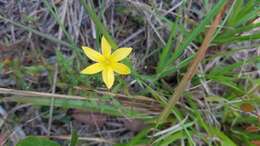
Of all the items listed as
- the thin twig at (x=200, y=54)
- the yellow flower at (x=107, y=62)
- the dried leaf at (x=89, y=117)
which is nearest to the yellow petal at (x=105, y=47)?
the yellow flower at (x=107, y=62)

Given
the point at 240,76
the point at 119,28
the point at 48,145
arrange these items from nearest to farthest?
the point at 48,145 < the point at 240,76 < the point at 119,28

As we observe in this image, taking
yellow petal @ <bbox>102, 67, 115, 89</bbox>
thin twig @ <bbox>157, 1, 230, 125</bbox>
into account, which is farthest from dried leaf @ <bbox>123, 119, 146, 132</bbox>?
thin twig @ <bbox>157, 1, 230, 125</bbox>

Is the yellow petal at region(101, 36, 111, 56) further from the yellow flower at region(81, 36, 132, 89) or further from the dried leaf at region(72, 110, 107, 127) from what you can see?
the dried leaf at region(72, 110, 107, 127)

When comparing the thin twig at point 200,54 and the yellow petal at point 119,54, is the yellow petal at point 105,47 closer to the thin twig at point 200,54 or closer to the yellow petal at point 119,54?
the yellow petal at point 119,54

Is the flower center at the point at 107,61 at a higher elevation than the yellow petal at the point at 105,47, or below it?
below

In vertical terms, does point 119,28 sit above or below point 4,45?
below

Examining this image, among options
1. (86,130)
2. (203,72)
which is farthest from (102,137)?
(203,72)

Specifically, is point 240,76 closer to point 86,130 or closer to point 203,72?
point 203,72
